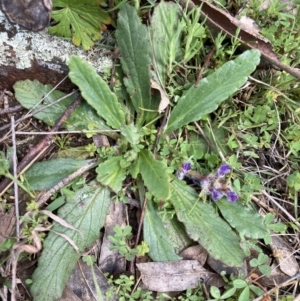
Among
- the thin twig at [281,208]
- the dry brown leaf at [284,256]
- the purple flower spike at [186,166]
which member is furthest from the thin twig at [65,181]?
the dry brown leaf at [284,256]

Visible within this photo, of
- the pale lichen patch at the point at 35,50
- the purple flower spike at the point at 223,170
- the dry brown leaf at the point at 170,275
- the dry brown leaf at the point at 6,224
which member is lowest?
the dry brown leaf at the point at 6,224

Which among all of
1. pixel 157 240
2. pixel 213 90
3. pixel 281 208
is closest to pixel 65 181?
pixel 157 240

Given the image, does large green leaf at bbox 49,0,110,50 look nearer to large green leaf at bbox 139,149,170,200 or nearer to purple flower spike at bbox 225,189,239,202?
large green leaf at bbox 139,149,170,200

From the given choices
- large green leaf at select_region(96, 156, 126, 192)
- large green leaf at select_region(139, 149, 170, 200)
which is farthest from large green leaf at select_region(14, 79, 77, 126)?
large green leaf at select_region(139, 149, 170, 200)

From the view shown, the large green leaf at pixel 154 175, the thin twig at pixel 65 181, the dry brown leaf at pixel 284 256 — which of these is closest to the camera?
the large green leaf at pixel 154 175

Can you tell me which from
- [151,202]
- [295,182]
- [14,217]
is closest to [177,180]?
[151,202]

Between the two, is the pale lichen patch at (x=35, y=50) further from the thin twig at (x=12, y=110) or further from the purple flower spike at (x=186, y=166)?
→ the purple flower spike at (x=186, y=166)

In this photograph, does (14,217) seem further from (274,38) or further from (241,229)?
(274,38)
